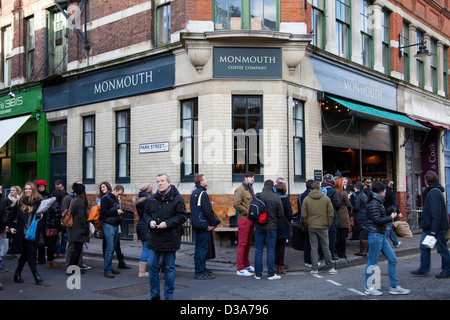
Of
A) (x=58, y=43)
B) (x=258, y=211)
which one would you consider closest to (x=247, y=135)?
(x=258, y=211)

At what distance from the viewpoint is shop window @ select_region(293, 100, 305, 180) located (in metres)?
13.6

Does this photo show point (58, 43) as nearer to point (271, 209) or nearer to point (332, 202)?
point (332, 202)

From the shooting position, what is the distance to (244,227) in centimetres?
923

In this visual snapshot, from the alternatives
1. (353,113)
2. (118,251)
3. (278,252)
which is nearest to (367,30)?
(353,113)

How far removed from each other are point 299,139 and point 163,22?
17.8 feet

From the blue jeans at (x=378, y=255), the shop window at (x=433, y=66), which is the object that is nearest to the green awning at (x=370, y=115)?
the shop window at (x=433, y=66)

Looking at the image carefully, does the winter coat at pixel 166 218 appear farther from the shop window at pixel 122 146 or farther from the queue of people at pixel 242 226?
the shop window at pixel 122 146

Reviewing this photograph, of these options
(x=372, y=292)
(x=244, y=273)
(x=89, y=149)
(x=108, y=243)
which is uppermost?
(x=89, y=149)

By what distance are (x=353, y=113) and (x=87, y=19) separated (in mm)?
9525

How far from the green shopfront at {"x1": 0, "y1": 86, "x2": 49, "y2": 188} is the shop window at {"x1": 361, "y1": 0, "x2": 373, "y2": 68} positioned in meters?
11.9

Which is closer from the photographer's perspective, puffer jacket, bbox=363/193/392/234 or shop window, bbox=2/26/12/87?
puffer jacket, bbox=363/193/392/234

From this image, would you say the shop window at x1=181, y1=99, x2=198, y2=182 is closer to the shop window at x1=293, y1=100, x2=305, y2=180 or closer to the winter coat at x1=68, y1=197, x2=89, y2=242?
the shop window at x1=293, y1=100, x2=305, y2=180

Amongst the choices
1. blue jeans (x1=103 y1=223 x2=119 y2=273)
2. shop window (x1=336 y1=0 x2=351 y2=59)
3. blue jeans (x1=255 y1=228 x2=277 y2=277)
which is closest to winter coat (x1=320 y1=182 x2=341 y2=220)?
blue jeans (x1=255 y1=228 x2=277 y2=277)

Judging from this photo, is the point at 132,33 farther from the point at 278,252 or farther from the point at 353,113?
the point at 278,252
